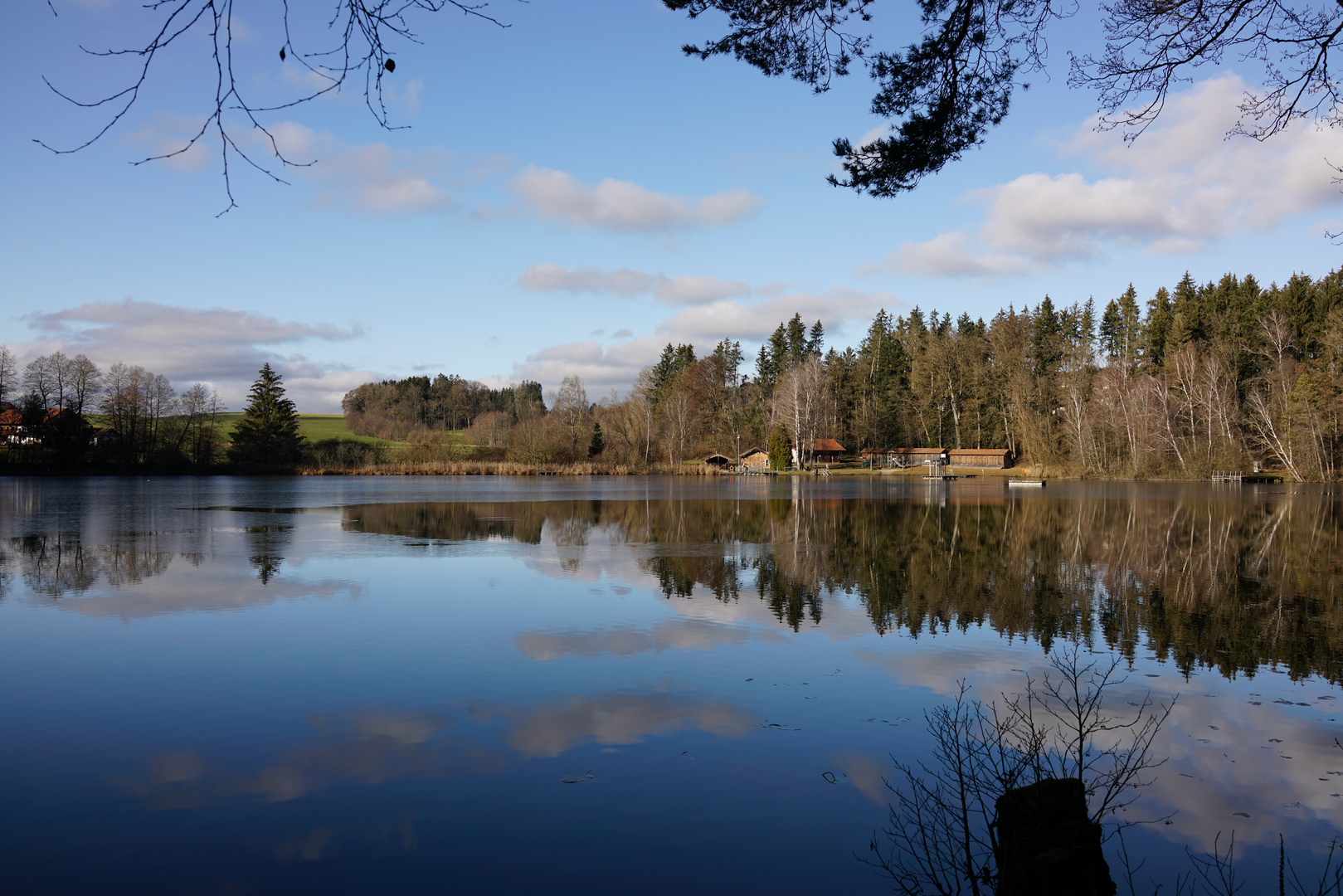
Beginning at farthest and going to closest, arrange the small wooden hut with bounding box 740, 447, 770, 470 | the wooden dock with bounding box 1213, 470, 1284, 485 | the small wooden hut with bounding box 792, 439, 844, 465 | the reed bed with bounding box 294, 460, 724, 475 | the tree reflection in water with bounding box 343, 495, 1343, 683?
the small wooden hut with bounding box 740, 447, 770, 470 < the small wooden hut with bounding box 792, 439, 844, 465 < the reed bed with bounding box 294, 460, 724, 475 < the wooden dock with bounding box 1213, 470, 1284, 485 < the tree reflection in water with bounding box 343, 495, 1343, 683

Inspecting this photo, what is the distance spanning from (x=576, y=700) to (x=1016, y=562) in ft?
Result: 43.0

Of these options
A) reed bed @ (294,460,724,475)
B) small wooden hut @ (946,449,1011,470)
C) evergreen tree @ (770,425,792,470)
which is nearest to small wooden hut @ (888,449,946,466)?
small wooden hut @ (946,449,1011,470)

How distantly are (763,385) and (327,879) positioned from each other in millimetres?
97307

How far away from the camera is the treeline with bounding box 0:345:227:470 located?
199 ft

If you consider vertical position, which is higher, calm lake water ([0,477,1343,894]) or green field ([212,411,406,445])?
green field ([212,411,406,445])

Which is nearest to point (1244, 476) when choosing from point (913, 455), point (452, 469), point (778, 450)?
point (913, 455)

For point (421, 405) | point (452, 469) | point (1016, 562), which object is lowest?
point (1016, 562)

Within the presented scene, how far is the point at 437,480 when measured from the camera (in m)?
60.9

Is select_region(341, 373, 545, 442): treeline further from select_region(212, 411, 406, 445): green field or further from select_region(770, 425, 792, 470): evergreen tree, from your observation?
select_region(770, 425, 792, 470): evergreen tree

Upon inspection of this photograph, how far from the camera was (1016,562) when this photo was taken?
18078mm

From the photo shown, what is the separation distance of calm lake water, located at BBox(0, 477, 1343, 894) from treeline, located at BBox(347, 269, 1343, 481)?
46.3m

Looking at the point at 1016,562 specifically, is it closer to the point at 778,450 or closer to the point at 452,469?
the point at 452,469

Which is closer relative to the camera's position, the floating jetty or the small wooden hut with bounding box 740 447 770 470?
the floating jetty

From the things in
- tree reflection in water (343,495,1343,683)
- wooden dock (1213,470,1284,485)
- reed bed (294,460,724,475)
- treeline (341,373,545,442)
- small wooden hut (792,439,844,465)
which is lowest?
tree reflection in water (343,495,1343,683)
